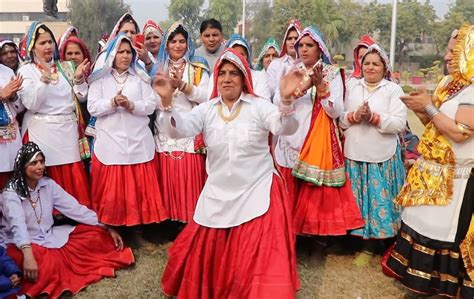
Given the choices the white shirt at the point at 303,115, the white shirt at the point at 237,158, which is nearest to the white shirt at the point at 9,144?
the white shirt at the point at 237,158

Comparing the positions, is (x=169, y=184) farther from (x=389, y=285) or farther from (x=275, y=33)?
(x=275, y=33)

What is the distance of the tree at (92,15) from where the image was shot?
39.8 m

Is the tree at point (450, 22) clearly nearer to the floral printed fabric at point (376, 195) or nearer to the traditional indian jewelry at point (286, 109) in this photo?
the floral printed fabric at point (376, 195)

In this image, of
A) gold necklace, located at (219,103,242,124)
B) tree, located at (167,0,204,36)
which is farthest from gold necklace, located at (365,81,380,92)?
tree, located at (167,0,204,36)

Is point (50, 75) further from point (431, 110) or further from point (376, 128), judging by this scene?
point (431, 110)

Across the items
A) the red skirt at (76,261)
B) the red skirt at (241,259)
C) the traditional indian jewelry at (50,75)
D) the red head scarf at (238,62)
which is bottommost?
the red skirt at (76,261)

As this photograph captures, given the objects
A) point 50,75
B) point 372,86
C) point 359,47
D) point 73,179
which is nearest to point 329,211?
point 372,86

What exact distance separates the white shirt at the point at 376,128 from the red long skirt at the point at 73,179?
237 cm

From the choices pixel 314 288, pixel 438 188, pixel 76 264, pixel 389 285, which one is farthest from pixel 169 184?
pixel 438 188

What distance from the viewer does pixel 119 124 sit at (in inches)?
175

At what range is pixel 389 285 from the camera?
162 inches

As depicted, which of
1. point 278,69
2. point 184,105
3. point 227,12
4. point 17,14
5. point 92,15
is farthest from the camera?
point 17,14

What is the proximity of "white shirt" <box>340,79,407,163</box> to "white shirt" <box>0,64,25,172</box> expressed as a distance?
2.76 meters

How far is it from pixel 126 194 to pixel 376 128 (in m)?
2.23
